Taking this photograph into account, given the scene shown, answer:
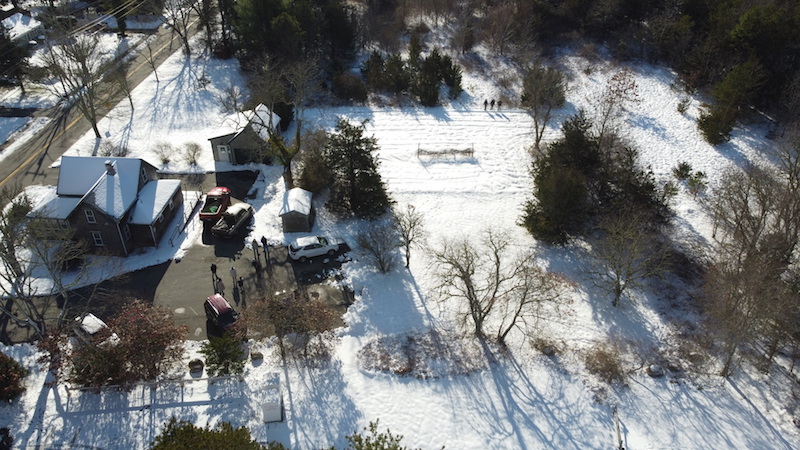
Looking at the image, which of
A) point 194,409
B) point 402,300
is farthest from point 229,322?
point 402,300

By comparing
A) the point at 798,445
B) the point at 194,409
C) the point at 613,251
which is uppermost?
the point at 613,251

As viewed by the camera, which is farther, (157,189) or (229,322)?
(157,189)

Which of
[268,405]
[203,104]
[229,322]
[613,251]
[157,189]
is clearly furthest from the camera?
[203,104]

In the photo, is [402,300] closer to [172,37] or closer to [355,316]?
[355,316]

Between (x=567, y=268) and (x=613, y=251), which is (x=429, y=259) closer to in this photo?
(x=567, y=268)

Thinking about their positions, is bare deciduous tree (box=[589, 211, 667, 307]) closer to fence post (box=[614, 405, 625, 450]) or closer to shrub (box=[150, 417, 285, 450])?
fence post (box=[614, 405, 625, 450])

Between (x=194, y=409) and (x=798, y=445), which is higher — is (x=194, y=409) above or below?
below

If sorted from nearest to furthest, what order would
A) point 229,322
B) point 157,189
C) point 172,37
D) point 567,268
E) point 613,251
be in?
point 229,322 → point 613,251 → point 567,268 → point 157,189 → point 172,37
